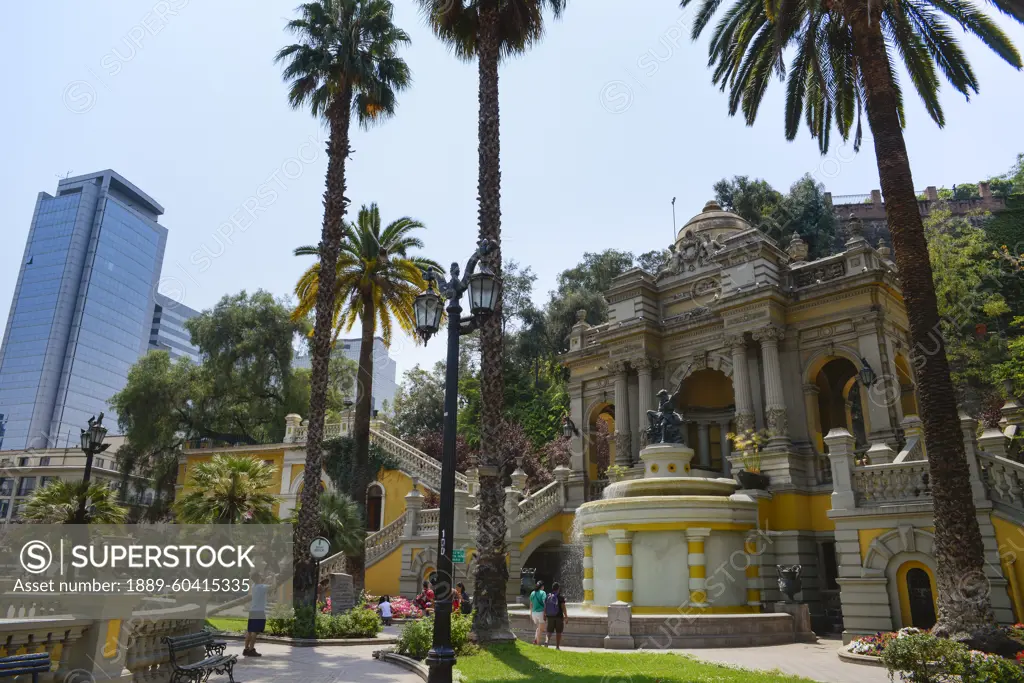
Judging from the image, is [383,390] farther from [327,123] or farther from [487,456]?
[487,456]

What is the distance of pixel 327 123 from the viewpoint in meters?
23.4

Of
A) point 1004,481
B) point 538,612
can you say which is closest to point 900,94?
point 1004,481

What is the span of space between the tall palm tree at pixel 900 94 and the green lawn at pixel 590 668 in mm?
4152

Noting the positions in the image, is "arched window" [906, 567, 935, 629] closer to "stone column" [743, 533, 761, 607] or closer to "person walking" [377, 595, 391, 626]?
"stone column" [743, 533, 761, 607]

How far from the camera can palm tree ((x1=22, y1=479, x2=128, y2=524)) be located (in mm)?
17625

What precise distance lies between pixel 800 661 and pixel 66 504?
691 inches

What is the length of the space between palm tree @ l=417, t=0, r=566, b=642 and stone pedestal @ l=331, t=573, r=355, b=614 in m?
7.53

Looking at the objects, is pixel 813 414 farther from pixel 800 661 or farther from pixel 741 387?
pixel 800 661

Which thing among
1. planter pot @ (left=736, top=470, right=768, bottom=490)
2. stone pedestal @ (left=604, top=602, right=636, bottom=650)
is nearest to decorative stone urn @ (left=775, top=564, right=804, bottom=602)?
planter pot @ (left=736, top=470, right=768, bottom=490)

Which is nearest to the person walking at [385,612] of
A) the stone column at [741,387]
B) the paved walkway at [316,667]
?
the paved walkway at [316,667]

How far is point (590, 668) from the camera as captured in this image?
11.4 metres

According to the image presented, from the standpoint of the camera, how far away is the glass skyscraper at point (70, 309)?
11338cm

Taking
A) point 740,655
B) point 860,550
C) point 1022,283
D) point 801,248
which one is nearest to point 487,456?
point 740,655

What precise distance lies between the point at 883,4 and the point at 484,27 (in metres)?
8.94
